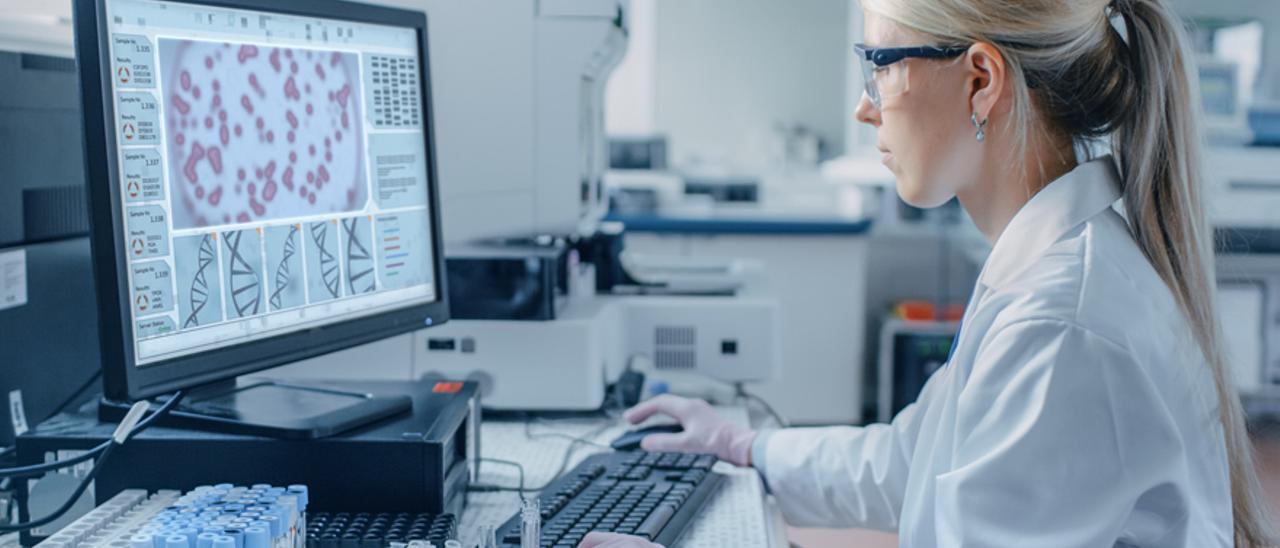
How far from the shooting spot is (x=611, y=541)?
0.91 meters

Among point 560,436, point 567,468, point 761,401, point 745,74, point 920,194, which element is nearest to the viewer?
point 920,194

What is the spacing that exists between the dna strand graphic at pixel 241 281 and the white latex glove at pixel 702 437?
491 mm

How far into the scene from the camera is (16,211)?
1.12 meters

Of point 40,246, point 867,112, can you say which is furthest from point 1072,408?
point 40,246

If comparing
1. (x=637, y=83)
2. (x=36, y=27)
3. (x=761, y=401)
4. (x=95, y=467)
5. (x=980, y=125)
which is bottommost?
(x=761, y=401)

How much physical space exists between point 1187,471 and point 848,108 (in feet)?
17.1

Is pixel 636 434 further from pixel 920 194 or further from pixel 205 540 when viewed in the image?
pixel 205 540

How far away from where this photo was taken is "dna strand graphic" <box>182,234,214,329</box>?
35.8 inches

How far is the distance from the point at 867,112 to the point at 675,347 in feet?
2.37

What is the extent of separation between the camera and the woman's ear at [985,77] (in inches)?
38.2

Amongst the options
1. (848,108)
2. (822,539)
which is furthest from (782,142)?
(822,539)

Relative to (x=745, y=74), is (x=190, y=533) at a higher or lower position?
lower

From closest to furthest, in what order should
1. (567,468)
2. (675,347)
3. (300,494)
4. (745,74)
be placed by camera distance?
(300,494)
(567,468)
(675,347)
(745,74)

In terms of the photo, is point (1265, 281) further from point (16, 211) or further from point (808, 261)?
point (16, 211)
